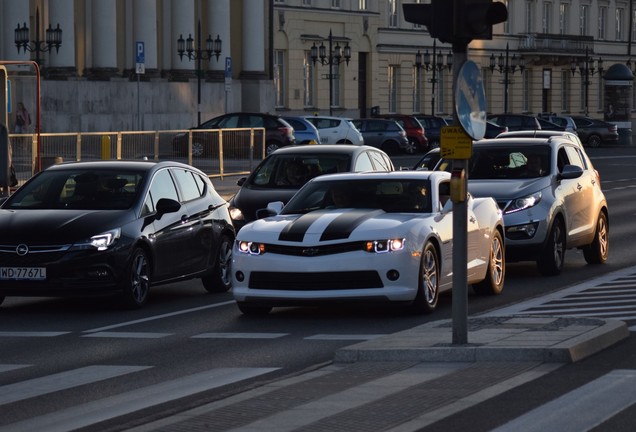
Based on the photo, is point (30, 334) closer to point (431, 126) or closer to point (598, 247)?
point (598, 247)

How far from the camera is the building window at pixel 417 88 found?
306ft

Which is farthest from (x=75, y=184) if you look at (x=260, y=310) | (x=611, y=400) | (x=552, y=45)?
(x=552, y=45)

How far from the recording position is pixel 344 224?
49.3 feet

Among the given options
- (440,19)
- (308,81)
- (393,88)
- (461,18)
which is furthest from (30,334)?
(393,88)

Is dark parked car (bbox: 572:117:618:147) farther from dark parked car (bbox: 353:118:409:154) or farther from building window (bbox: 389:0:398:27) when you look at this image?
dark parked car (bbox: 353:118:409:154)

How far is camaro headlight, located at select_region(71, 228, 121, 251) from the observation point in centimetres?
1570

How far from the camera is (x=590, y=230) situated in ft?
68.9

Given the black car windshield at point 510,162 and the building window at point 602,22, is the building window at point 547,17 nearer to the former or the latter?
the building window at point 602,22

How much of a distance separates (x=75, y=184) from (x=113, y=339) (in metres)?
3.53

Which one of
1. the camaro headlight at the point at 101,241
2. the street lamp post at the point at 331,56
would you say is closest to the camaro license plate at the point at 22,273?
the camaro headlight at the point at 101,241

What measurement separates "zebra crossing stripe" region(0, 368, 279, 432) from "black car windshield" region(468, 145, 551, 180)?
932cm

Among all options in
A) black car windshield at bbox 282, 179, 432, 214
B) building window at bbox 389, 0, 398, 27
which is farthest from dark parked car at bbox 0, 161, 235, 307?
building window at bbox 389, 0, 398, 27

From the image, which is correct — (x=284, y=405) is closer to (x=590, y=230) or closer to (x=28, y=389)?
(x=28, y=389)

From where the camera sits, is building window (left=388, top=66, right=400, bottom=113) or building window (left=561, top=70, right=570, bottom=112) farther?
building window (left=561, top=70, right=570, bottom=112)
